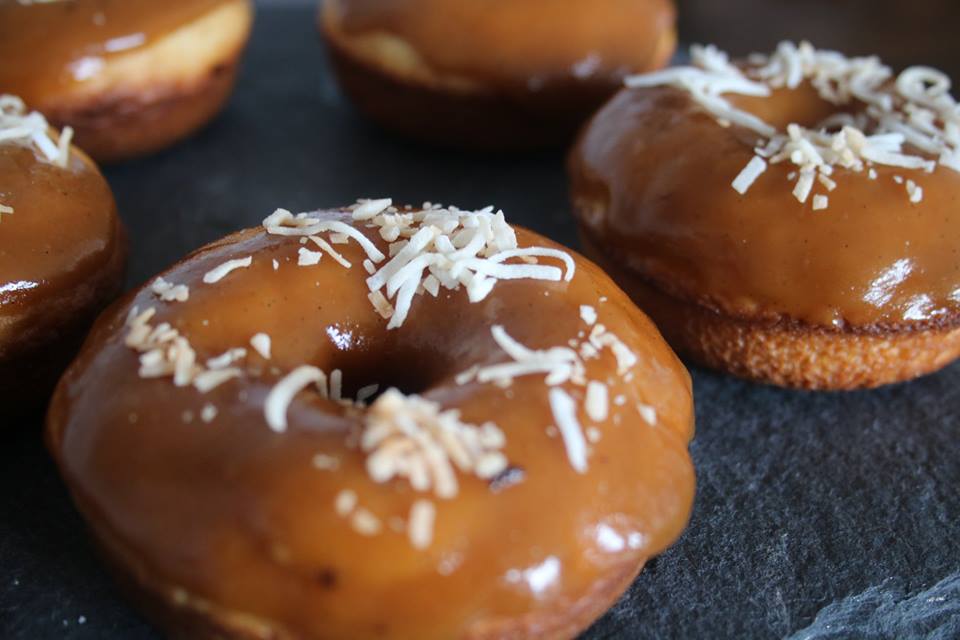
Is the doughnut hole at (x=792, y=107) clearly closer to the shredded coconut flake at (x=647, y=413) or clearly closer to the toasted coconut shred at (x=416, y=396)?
the toasted coconut shred at (x=416, y=396)

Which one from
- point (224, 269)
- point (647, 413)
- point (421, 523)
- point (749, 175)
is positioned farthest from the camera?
point (749, 175)

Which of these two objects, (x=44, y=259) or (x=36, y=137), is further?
(x=36, y=137)

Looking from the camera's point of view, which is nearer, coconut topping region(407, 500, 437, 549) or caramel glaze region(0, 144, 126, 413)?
coconut topping region(407, 500, 437, 549)

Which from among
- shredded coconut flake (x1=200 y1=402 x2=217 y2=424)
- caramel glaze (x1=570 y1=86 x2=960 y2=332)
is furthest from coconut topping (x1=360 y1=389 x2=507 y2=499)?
caramel glaze (x1=570 y1=86 x2=960 y2=332)

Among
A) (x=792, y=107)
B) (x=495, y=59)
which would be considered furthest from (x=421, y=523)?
(x=495, y=59)

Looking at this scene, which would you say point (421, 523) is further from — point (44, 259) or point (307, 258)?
point (44, 259)

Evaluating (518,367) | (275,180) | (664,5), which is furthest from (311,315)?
(664,5)

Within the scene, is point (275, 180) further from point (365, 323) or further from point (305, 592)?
point (305, 592)

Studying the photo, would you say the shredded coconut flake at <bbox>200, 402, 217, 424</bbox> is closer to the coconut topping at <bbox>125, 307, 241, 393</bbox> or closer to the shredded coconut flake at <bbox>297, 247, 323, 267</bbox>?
the coconut topping at <bbox>125, 307, 241, 393</bbox>
